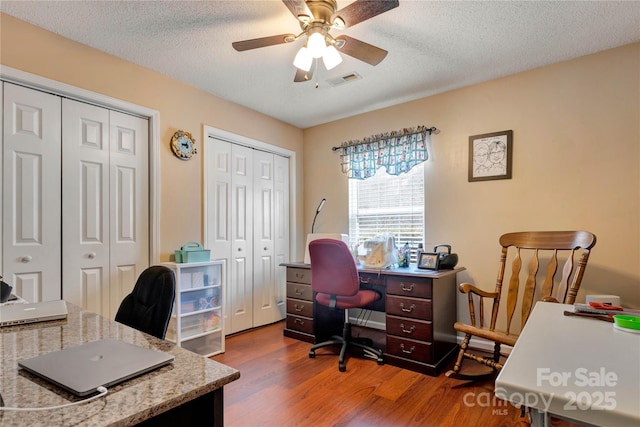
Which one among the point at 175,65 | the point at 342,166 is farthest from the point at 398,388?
the point at 175,65

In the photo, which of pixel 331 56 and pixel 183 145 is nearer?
pixel 331 56

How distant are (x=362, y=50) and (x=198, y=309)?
7.93ft

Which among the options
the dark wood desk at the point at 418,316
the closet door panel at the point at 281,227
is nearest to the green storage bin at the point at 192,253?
the closet door panel at the point at 281,227

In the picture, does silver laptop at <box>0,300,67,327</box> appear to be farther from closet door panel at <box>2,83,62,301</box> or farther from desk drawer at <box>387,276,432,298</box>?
desk drawer at <box>387,276,432,298</box>

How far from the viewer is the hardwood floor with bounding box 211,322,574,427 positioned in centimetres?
191

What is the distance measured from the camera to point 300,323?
3.29m

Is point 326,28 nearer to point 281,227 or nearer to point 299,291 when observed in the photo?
point 299,291

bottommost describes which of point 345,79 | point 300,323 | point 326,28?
point 300,323

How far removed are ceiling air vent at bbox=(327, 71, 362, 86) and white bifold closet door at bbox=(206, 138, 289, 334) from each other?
122cm

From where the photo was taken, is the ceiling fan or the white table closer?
the white table

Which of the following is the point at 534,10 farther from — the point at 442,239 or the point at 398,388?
the point at 398,388

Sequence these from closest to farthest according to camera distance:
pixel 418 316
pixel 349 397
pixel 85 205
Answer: pixel 349 397
pixel 85 205
pixel 418 316

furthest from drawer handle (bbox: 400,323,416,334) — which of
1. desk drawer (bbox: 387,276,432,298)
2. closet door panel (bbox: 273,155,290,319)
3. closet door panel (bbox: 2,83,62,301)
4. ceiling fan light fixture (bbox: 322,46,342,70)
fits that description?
closet door panel (bbox: 2,83,62,301)

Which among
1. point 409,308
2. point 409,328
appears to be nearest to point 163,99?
point 409,308
